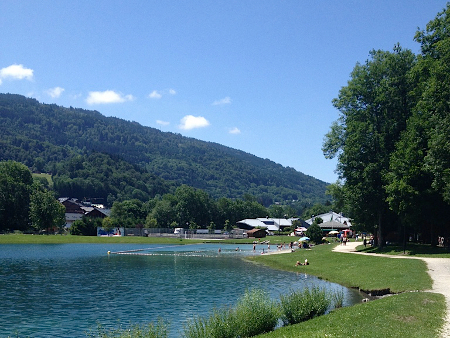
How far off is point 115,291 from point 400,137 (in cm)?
3523

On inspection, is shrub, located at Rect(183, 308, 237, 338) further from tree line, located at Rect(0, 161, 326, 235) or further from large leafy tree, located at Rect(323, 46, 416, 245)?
tree line, located at Rect(0, 161, 326, 235)

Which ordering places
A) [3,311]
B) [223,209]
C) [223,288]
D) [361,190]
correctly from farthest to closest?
1. [223,209]
2. [361,190]
3. [223,288]
4. [3,311]

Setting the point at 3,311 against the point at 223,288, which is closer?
the point at 3,311

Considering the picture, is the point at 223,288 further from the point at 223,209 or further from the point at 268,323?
the point at 223,209

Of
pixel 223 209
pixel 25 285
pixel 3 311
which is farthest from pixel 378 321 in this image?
pixel 223 209

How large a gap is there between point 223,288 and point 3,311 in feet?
54.2

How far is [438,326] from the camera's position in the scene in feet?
58.1

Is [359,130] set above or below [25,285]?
above

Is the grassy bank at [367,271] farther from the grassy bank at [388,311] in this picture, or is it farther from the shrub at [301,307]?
the shrub at [301,307]

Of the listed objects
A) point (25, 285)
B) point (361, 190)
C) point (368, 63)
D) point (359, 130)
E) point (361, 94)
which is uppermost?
point (368, 63)

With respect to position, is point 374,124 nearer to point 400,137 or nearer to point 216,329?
point 400,137

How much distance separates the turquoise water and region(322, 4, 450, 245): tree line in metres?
13.5

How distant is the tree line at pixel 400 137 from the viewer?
40.5 m

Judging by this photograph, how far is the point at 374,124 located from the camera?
5391 centimetres
